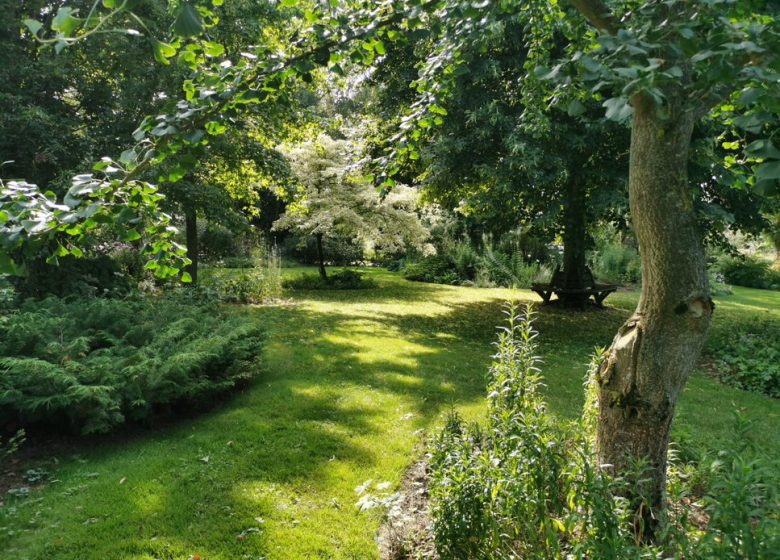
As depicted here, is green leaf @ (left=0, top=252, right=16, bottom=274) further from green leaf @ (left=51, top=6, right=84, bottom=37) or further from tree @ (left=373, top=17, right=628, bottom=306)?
tree @ (left=373, top=17, right=628, bottom=306)

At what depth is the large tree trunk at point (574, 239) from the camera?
28.9ft

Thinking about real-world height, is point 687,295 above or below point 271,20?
below

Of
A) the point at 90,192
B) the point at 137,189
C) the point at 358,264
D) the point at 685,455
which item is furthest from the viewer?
the point at 358,264

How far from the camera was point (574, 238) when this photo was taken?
988 cm

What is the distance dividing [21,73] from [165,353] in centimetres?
648

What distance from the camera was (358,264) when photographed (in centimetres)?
2425

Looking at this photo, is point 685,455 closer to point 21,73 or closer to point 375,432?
point 375,432

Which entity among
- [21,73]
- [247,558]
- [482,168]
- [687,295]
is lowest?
[247,558]

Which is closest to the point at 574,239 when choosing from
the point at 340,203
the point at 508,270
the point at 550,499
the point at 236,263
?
the point at 340,203

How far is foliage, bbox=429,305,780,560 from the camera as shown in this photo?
5.61ft

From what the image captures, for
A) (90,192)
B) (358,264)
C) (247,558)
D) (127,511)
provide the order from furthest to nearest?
1. (358,264)
2. (127,511)
3. (247,558)
4. (90,192)

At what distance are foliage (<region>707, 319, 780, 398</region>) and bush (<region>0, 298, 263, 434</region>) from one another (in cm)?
650

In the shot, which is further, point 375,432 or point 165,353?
point 165,353

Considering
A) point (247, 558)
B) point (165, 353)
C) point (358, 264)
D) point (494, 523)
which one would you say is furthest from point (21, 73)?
point (358, 264)
